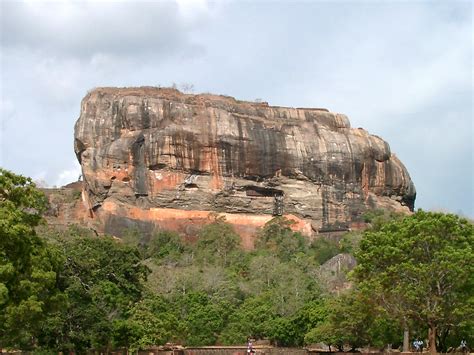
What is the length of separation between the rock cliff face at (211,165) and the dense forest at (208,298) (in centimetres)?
2781

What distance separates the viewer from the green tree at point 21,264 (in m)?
25.1

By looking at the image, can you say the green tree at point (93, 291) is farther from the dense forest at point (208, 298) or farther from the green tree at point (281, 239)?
the green tree at point (281, 239)

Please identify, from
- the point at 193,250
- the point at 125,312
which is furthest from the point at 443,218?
the point at 193,250

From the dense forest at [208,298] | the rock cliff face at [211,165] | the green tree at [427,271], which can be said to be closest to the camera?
the dense forest at [208,298]

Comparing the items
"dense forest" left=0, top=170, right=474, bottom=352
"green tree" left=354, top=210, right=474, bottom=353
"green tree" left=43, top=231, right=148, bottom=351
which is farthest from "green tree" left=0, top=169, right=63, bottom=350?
"green tree" left=354, top=210, right=474, bottom=353

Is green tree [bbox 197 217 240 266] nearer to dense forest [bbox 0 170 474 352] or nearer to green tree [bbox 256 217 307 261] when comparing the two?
green tree [bbox 256 217 307 261]

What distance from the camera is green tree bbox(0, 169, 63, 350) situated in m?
25.1

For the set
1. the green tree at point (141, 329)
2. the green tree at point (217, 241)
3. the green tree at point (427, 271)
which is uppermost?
the green tree at point (217, 241)

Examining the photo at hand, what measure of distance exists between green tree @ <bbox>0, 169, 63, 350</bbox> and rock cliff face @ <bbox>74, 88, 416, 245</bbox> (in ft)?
185

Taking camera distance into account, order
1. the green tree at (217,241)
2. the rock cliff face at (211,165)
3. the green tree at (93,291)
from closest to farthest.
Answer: the green tree at (93,291)
the green tree at (217,241)
the rock cliff face at (211,165)

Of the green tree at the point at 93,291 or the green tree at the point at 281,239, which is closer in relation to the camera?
the green tree at the point at 93,291

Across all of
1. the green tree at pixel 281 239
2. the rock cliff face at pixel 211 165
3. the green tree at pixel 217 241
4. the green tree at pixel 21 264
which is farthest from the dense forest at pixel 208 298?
A: the rock cliff face at pixel 211 165

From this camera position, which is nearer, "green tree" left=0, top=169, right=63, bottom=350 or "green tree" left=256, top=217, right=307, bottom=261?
"green tree" left=0, top=169, right=63, bottom=350

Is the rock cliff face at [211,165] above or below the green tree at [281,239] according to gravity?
above
